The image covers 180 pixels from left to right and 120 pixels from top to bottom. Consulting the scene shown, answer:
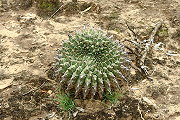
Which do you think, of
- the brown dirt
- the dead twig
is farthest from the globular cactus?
the dead twig

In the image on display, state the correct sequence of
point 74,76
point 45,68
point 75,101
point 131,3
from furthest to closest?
point 131,3
point 45,68
point 75,101
point 74,76

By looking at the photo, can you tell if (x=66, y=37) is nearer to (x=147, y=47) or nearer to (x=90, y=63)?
(x=147, y=47)

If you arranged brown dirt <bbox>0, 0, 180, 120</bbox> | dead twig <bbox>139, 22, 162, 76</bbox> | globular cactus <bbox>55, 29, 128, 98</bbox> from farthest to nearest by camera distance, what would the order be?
dead twig <bbox>139, 22, 162, 76</bbox> → brown dirt <bbox>0, 0, 180, 120</bbox> → globular cactus <bbox>55, 29, 128, 98</bbox>

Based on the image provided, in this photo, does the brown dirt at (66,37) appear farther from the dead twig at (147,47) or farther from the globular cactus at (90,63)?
the globular cactus at (90,63)

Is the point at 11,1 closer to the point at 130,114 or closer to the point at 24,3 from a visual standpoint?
the point at 24,3

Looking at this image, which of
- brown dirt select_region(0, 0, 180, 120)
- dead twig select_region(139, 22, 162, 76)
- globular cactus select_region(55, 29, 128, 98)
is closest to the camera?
globular cactus select_region(55, 29, 128, 98)

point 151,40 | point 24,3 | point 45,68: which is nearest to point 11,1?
point 24,3

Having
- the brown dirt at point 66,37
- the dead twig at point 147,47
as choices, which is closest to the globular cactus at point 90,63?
the brown dirt at point 66,37

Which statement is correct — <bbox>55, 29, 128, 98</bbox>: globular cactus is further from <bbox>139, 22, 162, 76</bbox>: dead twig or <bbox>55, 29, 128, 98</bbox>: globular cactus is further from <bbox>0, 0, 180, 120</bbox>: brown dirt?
<bbox>139, 22, 162, 76</bbox>: dead twig
